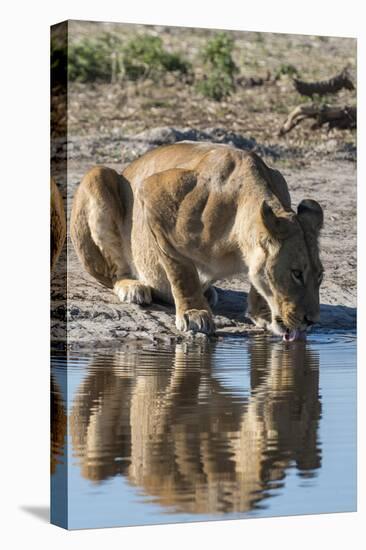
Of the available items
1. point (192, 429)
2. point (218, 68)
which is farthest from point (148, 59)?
point (192, 429)

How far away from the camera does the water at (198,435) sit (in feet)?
36.0

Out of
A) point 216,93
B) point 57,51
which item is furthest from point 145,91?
point 57,51

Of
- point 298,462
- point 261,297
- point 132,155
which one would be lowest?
point 298,462

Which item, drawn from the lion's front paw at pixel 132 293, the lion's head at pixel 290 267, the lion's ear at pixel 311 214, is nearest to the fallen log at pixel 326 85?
the lion's ear at pixel 311 214

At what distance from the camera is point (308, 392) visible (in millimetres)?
12570

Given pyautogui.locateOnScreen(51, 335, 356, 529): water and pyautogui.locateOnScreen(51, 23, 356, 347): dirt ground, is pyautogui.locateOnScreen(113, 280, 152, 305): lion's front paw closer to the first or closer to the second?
pyautogui.locateOnScreen(51, 23, 356, 347): dirt ground

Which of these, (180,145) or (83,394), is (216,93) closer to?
(180,145)

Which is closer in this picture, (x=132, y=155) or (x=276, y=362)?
(x=276, y=362)

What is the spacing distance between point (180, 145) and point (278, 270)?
5.14 ft

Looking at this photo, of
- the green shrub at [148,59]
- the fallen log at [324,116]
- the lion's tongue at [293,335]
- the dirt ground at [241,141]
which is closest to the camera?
the green shrub at [148,59]

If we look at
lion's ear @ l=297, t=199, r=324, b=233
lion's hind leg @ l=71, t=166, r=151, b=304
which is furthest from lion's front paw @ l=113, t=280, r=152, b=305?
lion's ear @ l=297, t=199, r=324, b=233

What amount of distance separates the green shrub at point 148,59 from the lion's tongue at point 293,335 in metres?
2.35

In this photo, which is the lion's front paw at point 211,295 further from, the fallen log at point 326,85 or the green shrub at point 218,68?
the fallen log at point 326,85

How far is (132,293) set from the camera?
13672 mm
